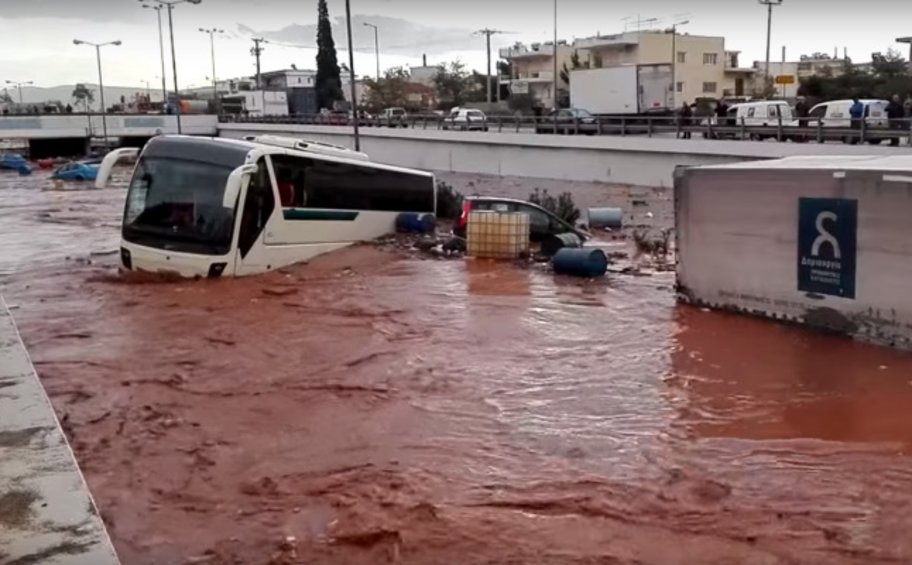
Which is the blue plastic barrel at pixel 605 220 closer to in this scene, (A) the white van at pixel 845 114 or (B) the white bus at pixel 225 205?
(A) the white van at pixel 845 114

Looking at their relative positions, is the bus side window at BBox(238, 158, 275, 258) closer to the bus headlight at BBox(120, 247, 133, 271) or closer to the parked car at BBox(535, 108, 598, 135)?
the bus headlight at BBox(120, 247, 133, 271)

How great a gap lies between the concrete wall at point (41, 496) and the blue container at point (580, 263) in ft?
43.1

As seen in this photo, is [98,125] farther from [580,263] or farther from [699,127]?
[580,263]

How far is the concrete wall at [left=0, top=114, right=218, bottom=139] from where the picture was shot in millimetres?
72125

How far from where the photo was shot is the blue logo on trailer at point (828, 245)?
40.4ft

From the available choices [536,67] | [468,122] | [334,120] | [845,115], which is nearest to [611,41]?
[536,67]

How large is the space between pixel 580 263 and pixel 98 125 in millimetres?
63137

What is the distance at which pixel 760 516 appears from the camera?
24.0 feet

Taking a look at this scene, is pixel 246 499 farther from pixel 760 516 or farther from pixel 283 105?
pixel 283 105

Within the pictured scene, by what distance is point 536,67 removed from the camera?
98.1 metres

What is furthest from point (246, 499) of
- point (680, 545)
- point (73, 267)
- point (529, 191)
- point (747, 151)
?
point (529, 191)

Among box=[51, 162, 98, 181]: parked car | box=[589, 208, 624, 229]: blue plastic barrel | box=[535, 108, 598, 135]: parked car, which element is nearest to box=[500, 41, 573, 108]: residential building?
box=[535, 108, 598, 135]: parked car

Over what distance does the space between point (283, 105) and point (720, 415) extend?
80.6m

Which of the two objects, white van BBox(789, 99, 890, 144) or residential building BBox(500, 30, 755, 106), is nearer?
white van BBox(789, 99, 890, 144)
